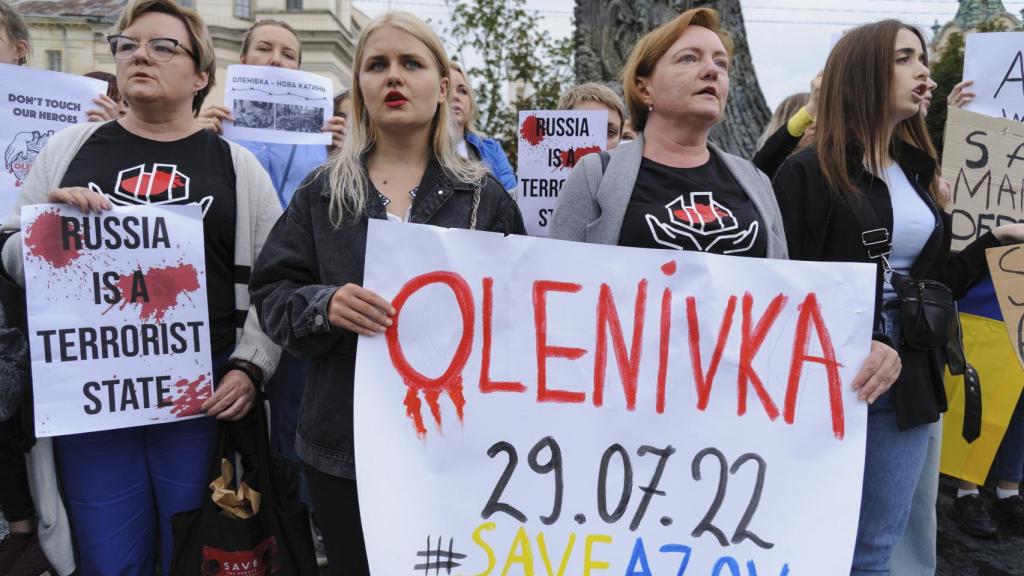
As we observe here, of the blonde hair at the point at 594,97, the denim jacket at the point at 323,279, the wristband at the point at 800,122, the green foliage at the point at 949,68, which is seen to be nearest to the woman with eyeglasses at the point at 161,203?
the denim jacket at the point at 323,279

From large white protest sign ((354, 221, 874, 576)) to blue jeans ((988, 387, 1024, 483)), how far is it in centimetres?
246

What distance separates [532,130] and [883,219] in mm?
2004

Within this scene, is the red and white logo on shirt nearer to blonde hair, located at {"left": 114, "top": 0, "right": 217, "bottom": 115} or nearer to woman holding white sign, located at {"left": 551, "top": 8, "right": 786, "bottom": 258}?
woman holding white sign, located at {"left": 551, "top": 8, "right": 786, "bottom": 258}

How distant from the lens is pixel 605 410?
1.74 meters

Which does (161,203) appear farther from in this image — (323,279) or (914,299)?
(914,299)

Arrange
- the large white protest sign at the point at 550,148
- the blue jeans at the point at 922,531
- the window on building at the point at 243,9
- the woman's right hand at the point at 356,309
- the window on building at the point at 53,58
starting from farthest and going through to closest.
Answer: the window on building at the point at 243,9
the window on building at the point at 53,58
the large white protest sign at the point at 550,148
the blue jeans at the point at 922,531
the woman's right hand at the point at 356,309

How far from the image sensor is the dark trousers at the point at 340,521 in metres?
1.77

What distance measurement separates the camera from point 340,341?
1756 millimetres

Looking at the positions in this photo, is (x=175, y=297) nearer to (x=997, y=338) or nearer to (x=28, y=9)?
(x=997, y=338)

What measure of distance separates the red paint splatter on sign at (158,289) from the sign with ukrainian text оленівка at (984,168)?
9.18 feet

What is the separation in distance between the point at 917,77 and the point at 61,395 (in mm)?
2588

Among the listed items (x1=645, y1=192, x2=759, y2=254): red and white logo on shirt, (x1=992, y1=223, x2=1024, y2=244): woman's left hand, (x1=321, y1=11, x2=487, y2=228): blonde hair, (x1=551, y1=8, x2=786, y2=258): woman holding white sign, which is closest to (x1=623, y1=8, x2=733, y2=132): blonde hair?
(x1=551, y1=8, x2=786, y2=258): woman holding white sign

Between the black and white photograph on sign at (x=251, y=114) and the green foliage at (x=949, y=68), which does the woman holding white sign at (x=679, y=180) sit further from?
the green foliage at (x=949, y=68)

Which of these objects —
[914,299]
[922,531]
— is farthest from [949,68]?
[914,299]
